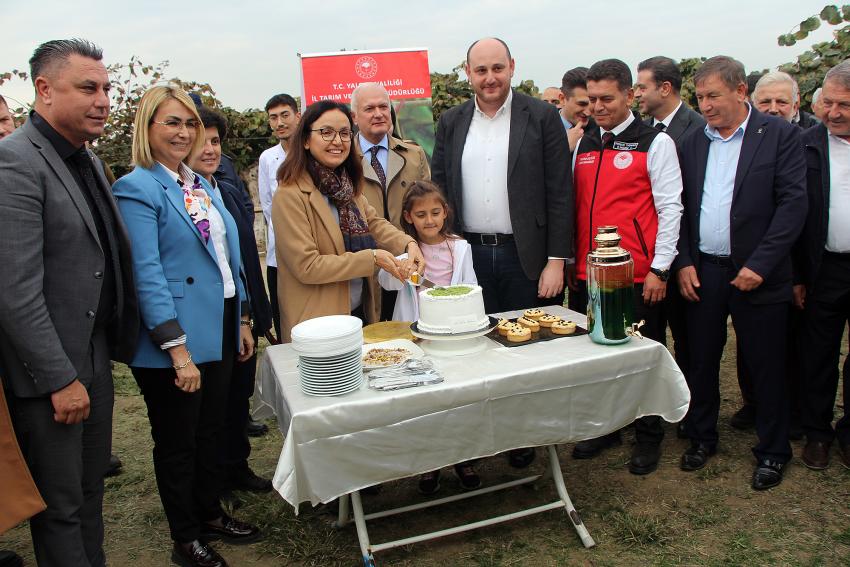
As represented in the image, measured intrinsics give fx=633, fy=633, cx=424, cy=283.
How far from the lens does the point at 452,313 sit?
2555 mm

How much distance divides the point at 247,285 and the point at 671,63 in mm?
3353

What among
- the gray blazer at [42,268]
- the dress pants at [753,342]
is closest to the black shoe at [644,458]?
the dress pants at [753,342]

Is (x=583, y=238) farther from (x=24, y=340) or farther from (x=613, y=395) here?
(x=24, y=340)

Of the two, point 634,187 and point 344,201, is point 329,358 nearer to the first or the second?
point 344,201

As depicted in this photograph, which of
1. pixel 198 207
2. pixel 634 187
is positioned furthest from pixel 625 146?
pixel 198 207

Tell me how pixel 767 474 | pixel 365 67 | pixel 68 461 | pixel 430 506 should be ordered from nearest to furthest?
pixel 68 461 → pixel 430 506 → pixel 767 474 → pixel 365 67

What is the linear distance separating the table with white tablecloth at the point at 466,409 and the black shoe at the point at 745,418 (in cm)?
177

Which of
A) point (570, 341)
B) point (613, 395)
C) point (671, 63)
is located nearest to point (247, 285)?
point (570, 341)

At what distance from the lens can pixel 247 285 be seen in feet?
10.6

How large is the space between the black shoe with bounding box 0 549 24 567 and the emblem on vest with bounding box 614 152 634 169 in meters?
3.58

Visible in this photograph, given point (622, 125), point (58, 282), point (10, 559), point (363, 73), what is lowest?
point (10, 559)

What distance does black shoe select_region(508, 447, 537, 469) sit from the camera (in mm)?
3672

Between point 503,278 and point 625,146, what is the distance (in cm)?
99

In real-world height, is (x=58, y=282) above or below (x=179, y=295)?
above
